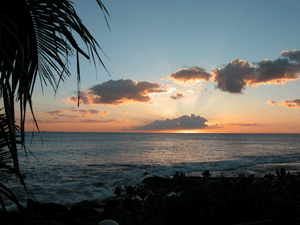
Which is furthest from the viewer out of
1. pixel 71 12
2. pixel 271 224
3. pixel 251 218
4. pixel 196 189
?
pixel 196 189

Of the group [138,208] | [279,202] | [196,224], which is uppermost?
[279,202]

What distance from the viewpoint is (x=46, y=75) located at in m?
1.98

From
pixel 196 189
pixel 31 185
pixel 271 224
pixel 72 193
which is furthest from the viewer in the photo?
pixel 31 185

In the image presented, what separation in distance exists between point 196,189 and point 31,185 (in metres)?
9.45

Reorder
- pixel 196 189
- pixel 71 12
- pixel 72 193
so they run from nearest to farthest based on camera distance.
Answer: pixel 71 12, pixel 196 189, pixel 72 193

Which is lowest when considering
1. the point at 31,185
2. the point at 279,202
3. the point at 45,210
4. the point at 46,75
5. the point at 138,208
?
the point at 31,185

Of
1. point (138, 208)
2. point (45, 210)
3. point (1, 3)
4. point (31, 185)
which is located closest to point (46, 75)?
point (1, 3)

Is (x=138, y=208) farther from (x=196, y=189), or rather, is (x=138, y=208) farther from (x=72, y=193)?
(x=72, y=193)

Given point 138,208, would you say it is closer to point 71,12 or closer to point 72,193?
point 71,12

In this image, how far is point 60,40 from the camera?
1734 mm

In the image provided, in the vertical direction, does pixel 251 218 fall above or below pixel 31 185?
above

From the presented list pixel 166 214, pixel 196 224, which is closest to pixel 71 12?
pixel 166 214

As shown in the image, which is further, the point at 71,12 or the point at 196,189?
the point at 196,189

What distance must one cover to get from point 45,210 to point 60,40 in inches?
166
